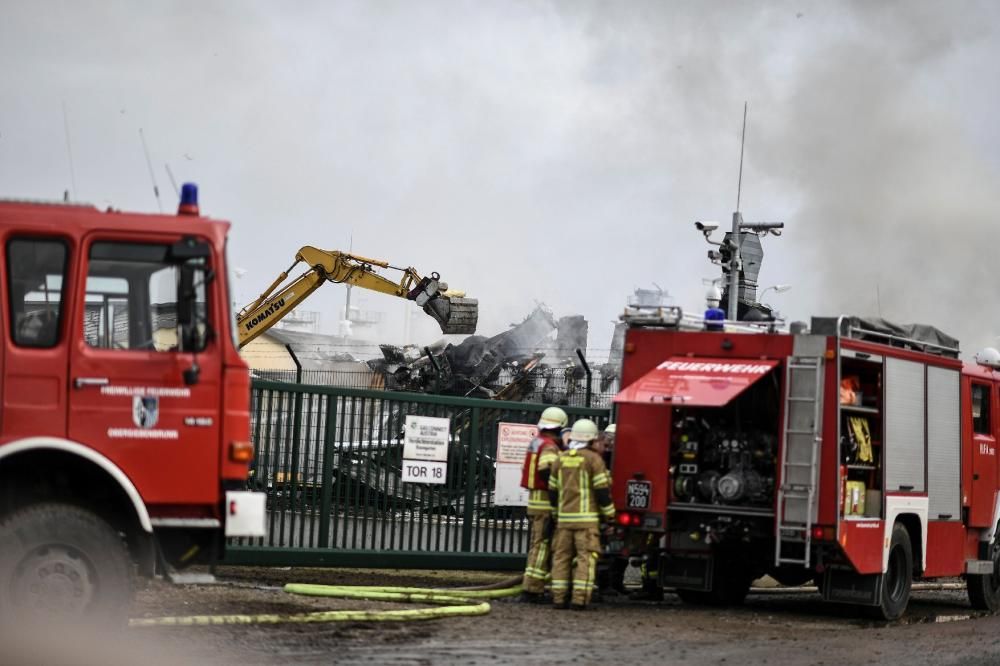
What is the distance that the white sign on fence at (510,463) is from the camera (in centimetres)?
1507

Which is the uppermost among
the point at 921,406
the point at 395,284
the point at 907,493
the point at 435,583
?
the point at 395,284

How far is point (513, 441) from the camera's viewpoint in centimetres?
1520

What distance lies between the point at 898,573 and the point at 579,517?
329 cm

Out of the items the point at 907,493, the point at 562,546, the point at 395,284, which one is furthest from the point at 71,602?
the point at 395,284

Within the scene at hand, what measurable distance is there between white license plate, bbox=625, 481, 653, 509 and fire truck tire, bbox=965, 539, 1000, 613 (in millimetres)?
4258

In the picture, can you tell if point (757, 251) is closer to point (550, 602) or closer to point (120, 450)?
point (550, 602)

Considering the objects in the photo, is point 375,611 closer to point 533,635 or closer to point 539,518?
point 533,635

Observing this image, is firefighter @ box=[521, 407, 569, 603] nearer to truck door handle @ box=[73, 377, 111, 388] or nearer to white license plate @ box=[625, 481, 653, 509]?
white license plate @ box=[625, 481, 653, 509]

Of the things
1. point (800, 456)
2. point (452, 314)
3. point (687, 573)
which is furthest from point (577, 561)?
point (452, 314)

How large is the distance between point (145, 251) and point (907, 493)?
7858 mm

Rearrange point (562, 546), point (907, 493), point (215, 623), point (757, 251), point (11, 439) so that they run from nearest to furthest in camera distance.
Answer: point (11, 439) < point (215, 623) < point (562, 546) < point (907, 493) < point (757, 251)

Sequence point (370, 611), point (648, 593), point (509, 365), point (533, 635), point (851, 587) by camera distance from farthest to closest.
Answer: point (509, 365)
point (648, 593)
point (851, 587)
point (370, 611)
point (533, 635)

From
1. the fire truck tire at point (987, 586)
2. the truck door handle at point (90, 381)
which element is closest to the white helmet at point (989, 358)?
the fire truck tire at point (987, 586)

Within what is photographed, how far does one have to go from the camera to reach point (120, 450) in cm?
860
